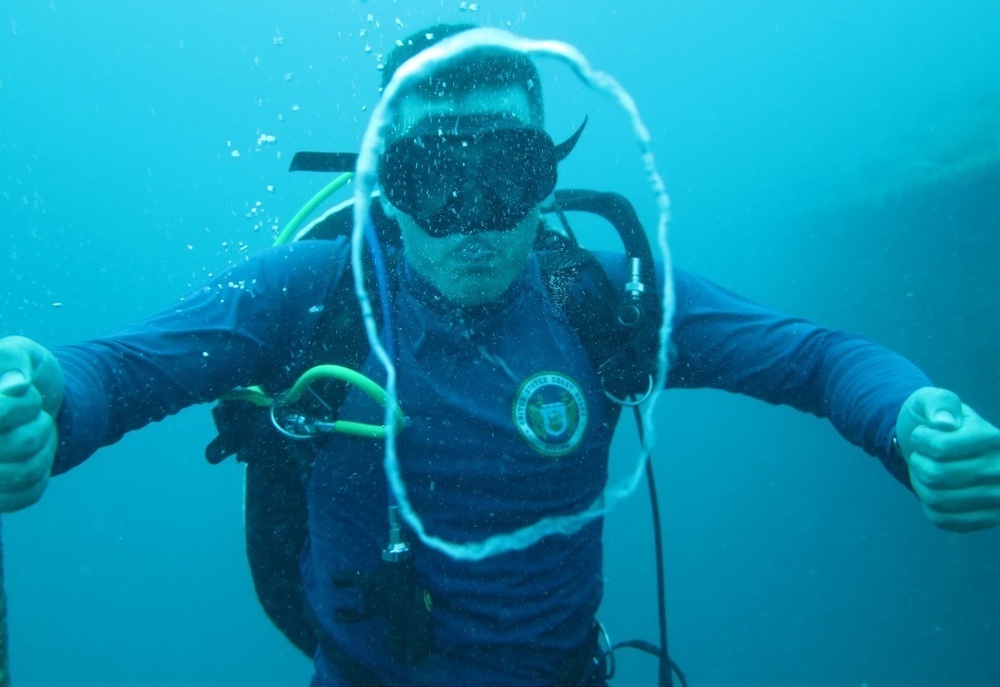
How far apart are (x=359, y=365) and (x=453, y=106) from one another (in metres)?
0.97

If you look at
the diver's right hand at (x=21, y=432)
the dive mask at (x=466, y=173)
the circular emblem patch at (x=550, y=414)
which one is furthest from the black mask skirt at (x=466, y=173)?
the diver's right hand at (x=21, y=432)

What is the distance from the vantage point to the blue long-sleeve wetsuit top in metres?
2.11

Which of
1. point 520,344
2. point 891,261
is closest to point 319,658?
point 520,344

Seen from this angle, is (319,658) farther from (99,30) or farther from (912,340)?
(99,30)

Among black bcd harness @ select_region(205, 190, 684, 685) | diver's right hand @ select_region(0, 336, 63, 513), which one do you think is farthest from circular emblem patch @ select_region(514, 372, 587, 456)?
diver's right hand @ select_region(0, 336, 63, 513)

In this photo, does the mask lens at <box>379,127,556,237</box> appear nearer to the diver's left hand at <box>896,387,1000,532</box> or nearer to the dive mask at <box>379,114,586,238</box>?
the dive mask at <box>379,114,586,238</box>

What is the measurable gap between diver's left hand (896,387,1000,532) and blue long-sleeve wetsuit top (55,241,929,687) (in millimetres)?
515

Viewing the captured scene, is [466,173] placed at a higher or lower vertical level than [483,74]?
lower

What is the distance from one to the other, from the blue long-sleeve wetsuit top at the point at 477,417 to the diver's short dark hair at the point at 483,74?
68cm

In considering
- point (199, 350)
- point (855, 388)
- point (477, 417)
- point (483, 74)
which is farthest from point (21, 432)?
point (855, 388)

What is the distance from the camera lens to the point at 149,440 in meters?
60.2

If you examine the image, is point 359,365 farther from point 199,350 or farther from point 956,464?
point 956,464

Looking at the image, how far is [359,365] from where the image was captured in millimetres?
2150

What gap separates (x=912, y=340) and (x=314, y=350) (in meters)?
13.5
